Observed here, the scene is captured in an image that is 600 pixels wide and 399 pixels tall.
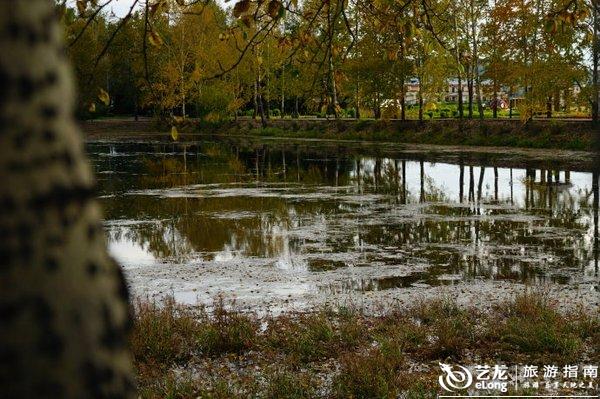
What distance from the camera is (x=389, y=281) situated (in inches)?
525

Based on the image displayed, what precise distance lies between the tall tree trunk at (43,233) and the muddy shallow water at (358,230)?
35.3 ft

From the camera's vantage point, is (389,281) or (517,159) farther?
(517,159)

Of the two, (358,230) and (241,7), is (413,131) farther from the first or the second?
(241,7)

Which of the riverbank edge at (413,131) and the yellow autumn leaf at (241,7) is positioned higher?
the yellow autumn leaf at (241,7)

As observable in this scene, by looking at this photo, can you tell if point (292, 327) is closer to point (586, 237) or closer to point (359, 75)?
point (586, 237)

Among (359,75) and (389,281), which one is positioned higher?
(359,75)

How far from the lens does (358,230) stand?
18.9m

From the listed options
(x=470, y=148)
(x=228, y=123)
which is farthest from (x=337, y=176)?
(x=228, y=123)

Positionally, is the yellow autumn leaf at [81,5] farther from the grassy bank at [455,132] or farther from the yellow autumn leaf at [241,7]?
the grassy bank at [455,132]

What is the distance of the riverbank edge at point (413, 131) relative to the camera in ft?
131

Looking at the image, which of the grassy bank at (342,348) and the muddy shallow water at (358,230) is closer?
the grassy bank at (342,348)

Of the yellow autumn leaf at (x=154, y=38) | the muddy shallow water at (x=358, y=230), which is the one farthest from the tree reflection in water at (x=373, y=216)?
the yellow autumn leaf at (x=154, y=38)

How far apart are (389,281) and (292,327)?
4.14 metres

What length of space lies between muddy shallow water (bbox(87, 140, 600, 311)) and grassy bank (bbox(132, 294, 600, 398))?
6.00 ft
